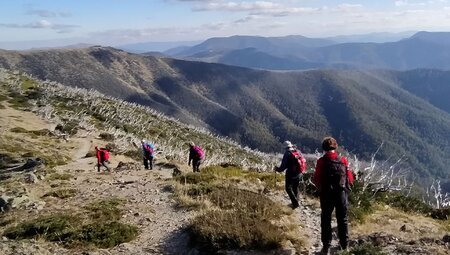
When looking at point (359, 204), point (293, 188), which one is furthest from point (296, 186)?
point (359, 204)

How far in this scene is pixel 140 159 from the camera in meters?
40.6

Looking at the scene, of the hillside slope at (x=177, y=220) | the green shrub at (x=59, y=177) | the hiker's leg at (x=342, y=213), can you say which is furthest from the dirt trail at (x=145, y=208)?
the hiker's leg at (x=342, y=213)

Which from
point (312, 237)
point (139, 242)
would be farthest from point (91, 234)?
point (312, 237)

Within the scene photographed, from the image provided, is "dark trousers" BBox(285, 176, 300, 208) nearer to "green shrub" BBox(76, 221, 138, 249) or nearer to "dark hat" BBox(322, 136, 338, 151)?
"dark hat" BBox(322, 136, 338, 151)

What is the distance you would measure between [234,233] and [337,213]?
2.33 m

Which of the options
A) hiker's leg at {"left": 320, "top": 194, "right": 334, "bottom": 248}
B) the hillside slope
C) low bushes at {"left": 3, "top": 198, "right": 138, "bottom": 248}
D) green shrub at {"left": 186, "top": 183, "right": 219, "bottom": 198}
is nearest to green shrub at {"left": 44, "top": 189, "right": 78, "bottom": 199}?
the hillside slope

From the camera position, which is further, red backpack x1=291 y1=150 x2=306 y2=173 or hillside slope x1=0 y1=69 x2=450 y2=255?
red backpack x1=291 y1=150 x2=306 y2=173

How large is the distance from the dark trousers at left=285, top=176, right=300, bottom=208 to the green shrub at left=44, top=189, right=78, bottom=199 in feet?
28.2

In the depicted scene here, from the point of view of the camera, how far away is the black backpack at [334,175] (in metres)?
9.66

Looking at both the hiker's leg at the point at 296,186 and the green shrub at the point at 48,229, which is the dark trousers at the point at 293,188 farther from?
the green shrub at the point at 48,229

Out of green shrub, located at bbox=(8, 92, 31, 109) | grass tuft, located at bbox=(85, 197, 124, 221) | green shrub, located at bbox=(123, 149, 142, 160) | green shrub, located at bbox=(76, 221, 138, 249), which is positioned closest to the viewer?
green shrub, located at bbox=(76, 221, 138, 249)

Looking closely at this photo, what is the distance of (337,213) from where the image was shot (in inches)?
386

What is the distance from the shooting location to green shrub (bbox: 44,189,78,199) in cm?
1758

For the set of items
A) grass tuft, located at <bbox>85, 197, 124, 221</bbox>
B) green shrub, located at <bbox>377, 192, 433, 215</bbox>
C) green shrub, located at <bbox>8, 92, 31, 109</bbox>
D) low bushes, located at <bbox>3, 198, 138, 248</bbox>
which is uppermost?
low bushes, located at <bbox>3, 198, 138, 248</bbox>
